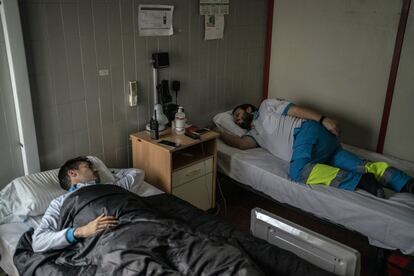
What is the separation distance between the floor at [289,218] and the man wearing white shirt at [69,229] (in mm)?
947

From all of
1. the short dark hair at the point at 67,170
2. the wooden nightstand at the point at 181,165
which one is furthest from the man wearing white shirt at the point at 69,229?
the wooden nightstand at the point at 181,165

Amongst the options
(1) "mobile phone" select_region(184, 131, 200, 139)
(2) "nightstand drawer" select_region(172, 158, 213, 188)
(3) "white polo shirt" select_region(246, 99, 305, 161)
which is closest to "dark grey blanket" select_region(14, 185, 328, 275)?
(2) "nightstand drawer" select_region(172, 158, 213, 188)

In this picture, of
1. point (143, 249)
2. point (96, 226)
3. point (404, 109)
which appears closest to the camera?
point (143, 249)

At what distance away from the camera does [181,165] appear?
254 centimetres

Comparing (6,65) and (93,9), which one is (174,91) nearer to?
(93,9)

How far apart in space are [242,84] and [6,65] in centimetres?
204

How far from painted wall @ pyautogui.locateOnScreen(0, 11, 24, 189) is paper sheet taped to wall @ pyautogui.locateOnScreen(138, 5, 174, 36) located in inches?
35.0

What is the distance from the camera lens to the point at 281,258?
1610mm

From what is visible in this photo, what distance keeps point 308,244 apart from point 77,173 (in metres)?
1.23

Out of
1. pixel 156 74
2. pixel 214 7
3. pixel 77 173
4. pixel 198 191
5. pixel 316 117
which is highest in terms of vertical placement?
pixel 214 7

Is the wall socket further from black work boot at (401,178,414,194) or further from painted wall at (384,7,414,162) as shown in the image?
painted wall at (384,7,414,162)

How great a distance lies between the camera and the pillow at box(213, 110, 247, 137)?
305 centimetres

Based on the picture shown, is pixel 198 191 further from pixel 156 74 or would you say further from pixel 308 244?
pixel 308 244

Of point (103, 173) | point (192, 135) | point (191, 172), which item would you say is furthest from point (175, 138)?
point (103, 173)
